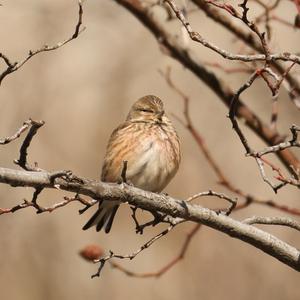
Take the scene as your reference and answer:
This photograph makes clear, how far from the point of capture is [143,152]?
5383mm

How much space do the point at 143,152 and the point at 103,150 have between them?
516 cm

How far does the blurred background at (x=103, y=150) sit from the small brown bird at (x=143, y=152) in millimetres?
2106

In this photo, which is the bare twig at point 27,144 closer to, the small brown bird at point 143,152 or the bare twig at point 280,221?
the bare twig at point 280,221

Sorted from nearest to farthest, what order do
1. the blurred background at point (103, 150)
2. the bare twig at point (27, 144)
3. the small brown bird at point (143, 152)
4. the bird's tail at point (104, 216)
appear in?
1. the bare twig at point (27, 144)
2. the small brown bird at point (143, 152)
3. the bird's tail at point (104, 216)
4. the blurred background at point (103, 150)

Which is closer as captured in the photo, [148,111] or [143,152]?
[143,152]

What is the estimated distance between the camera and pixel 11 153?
28.8ft

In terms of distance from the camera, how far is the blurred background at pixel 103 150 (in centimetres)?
901

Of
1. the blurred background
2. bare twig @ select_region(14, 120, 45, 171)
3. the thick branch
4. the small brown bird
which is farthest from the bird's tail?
bare twig @ select_region(14, 120, 45, 171)

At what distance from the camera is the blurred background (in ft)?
29.6

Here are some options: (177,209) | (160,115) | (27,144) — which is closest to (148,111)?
(160,115)

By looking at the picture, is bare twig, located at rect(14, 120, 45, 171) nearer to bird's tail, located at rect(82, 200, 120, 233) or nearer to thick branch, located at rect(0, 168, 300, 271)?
thick branch, located at rect(0, 168, 300, 271)

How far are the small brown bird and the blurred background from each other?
211 centimetres

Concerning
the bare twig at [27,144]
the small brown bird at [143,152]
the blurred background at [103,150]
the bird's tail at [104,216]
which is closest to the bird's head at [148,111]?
the small brown bird at [143,152]

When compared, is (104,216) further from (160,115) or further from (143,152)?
(160,115)
